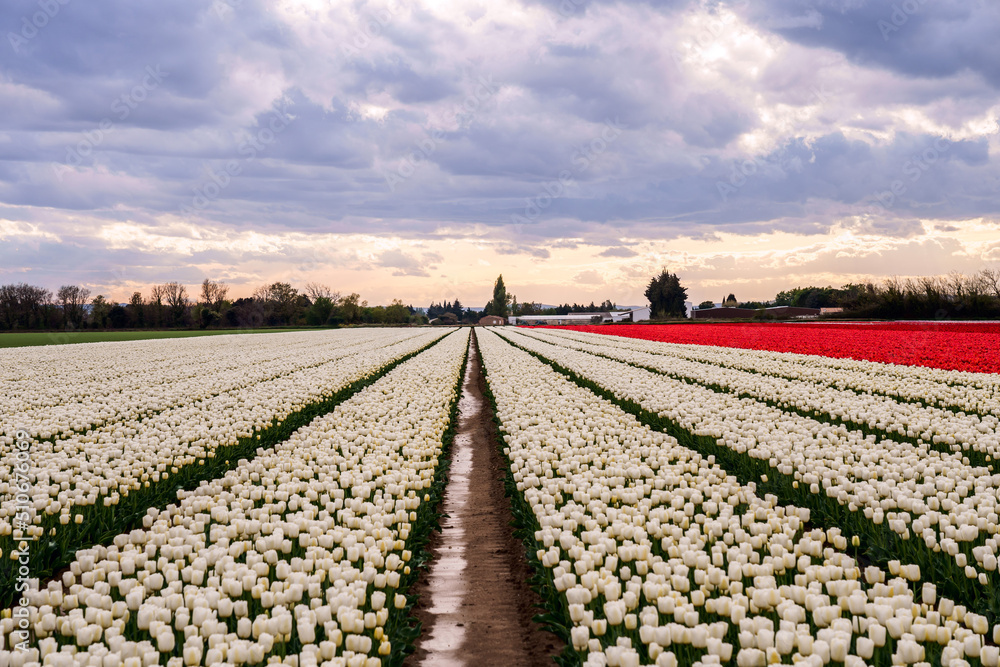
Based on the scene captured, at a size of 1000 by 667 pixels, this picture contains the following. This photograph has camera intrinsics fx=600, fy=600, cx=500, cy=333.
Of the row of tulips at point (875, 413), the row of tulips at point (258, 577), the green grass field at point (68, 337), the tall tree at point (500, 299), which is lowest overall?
the row of tulips at point (258, 577)

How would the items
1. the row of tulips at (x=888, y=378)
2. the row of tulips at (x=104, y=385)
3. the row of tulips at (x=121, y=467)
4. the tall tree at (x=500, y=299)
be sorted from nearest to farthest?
1. the row of tulips at (x=121, y=467)
2. the row of tulips at (x=104, y=385)
3. the row of tulips at (x=888, y=378)
4. the tall tree at (x=500, y=299)

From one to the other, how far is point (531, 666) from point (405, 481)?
3.05 meters

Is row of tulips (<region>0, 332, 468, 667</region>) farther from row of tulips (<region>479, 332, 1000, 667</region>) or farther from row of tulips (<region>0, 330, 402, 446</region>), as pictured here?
row of tulips (<region>0, 330, 402, 446</region>)

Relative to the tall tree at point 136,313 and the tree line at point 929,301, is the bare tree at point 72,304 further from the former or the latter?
the tree line at point 929,301

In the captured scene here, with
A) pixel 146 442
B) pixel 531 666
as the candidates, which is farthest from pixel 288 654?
pixel 146 442

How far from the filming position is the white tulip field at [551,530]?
3568 millimetres

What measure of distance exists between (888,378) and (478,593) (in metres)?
14.2

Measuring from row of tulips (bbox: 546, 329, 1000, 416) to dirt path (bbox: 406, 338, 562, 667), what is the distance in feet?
29.8

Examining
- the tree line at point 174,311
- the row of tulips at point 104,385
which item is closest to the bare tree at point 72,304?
the tree line at point 174,311

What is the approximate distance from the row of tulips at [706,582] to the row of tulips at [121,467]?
414 cm

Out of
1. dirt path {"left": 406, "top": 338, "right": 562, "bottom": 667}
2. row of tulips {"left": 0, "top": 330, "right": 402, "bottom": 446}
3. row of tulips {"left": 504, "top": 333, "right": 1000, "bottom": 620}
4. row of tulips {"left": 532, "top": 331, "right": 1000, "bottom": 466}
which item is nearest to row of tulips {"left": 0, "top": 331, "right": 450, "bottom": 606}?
row of tulips {"left": 0, "top": 330, "right": 402, "bottom": 446}

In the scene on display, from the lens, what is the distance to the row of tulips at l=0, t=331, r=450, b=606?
562 centimetres

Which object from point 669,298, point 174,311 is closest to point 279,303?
point 174,311

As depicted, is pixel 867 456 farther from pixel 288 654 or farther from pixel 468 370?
pixel 468 370
